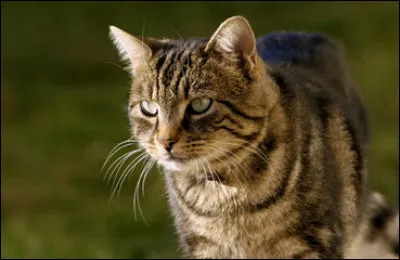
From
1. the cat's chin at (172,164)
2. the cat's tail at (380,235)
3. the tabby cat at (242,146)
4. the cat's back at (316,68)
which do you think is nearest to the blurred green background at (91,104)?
the cat's tail at (380,235)

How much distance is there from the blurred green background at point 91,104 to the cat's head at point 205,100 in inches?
48.8

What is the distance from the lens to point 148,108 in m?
1.76

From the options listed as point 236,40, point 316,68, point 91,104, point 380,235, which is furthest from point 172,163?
point 91,104

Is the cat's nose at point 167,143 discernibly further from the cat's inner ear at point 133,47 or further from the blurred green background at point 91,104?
the blurred green background at point 91,104

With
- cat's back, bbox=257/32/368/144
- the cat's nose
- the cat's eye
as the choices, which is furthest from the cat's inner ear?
cat's back, bbox=257/32/368/144

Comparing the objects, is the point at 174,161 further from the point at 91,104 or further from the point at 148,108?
the point at 91,104

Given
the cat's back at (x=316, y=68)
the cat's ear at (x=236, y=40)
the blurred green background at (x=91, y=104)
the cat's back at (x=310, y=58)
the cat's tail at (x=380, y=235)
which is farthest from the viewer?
the blurred green background at (x=91, y=104)

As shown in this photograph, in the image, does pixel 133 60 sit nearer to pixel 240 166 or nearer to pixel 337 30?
pixel 240 166

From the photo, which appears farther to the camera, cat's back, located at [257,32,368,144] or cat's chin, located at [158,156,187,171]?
cat's back, located at [257,32,368,144]

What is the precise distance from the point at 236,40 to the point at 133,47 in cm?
31

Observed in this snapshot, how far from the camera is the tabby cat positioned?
1.69 meters

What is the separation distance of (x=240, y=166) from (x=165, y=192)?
1.24 feet

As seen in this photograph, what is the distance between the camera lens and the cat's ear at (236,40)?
162 centimetres

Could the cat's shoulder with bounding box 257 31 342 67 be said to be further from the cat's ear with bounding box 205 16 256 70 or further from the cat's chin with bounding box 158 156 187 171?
the cat's chin with bounding box 158 156 187 171
